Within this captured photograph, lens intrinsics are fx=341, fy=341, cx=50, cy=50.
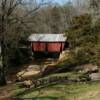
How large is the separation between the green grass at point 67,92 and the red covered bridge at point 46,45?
32814 mm

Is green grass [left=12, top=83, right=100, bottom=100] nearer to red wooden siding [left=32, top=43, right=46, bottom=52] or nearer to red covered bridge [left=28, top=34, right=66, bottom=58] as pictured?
red covered bridge [left=28, top=34, right=66, bottom=58]

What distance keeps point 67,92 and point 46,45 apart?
36209 mm

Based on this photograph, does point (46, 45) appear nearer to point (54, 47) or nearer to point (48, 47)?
point (48, 47)

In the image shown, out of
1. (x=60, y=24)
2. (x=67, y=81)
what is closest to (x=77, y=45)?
(x=67, y=81)

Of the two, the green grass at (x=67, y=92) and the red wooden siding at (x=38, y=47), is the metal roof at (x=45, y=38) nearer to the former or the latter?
the red wooden siding at (x=38, y=47)

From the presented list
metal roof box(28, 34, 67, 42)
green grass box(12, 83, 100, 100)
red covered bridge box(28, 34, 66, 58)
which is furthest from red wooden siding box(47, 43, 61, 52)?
green grass box(12, 83, 100, 100)

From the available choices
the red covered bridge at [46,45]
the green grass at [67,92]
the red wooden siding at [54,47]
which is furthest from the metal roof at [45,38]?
the green grass at [67,92]

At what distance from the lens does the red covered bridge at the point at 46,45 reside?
51.5 meters

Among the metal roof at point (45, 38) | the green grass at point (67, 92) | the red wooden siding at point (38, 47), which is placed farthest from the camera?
the red wooden siding at point (38, 47)

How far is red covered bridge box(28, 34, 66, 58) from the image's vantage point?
51.5 m

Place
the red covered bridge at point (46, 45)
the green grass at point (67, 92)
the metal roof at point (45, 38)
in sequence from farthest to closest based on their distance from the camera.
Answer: the metal roof at point (45, 38) < the red covered bridge at point (46, 45) < the green grass at point (67, 92)

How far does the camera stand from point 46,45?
2067 inches

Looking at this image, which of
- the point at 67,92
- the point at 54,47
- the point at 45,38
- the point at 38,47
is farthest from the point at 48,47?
the point at 67,92

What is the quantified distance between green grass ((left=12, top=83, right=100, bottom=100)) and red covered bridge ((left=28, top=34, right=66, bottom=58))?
32.8 metres
